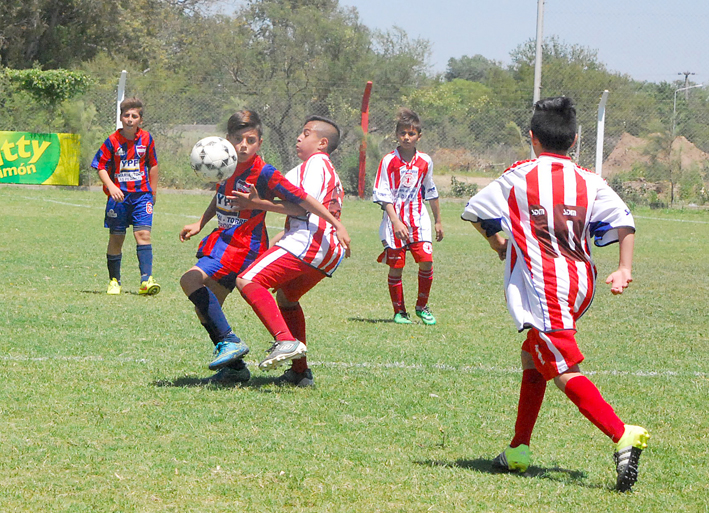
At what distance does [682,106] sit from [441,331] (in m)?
18.8

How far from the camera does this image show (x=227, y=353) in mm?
4938

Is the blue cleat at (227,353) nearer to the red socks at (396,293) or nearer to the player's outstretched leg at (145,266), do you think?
the red socks at (396,293)

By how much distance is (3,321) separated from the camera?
21.9 feet

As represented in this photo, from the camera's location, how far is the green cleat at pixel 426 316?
25.0 feet

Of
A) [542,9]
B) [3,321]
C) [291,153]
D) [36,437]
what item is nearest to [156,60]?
[291,153]

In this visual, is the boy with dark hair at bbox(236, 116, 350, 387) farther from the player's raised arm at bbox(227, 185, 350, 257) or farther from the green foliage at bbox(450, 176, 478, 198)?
the green foliage at bbox(450, 176, 478, 198)

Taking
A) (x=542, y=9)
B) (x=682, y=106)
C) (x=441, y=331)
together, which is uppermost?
(x=542, y=9)

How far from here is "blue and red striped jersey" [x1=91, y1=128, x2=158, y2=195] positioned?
8.63 m

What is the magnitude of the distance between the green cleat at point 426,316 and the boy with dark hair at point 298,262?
2402mm

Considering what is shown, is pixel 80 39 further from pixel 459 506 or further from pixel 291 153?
pixel 459 506

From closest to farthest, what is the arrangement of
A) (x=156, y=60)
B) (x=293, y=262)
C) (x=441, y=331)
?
(x=293, y=262), (x=441, y=331), (x=156, y=60)

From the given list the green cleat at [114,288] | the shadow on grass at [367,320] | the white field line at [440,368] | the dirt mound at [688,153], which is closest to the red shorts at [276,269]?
the white field line at [440,368]

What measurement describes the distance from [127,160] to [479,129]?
55.4 feet

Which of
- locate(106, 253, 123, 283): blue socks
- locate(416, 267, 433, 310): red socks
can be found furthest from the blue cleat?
locate(106, 253, 123, 283): blue socks
